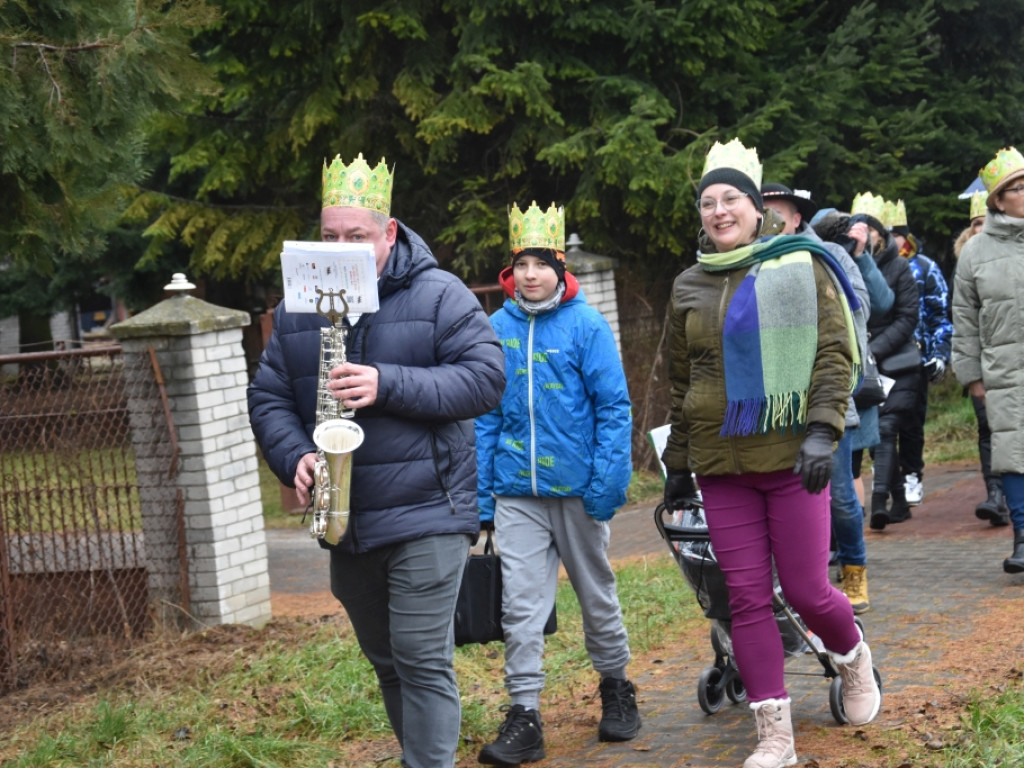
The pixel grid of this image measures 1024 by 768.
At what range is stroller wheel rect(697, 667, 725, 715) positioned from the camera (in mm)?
5410

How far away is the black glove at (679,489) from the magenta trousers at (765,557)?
Result: 27 cm

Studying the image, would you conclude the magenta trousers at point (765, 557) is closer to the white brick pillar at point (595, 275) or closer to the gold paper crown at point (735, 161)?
the gold paper crown at point (735, 161)

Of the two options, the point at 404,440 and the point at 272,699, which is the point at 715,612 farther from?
the point at 272,699

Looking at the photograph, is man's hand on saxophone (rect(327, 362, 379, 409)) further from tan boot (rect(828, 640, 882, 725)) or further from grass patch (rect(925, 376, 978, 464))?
grass patch (rect(925, 376, 978, 464))

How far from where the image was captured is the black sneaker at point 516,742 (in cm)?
511

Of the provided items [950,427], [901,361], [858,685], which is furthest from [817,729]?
[950,427]

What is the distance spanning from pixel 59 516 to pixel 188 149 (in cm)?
850

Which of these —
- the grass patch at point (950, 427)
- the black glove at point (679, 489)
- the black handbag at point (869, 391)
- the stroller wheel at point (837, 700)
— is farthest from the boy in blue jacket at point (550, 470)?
the grass patch at point (950, 427)

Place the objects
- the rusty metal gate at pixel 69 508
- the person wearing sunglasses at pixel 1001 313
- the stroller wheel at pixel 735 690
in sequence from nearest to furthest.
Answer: the stroller wheel at pixel 735 690
the person wearing sunglasses at pixel 1001 313
the rusty metal gate at pixel 69 508

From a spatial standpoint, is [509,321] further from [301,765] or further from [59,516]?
[59,516]

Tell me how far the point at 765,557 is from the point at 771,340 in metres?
0.77

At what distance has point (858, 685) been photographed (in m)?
4.93

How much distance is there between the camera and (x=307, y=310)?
416 cm

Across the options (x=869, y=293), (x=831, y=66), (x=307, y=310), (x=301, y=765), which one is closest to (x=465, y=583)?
(x=301, y=765)
